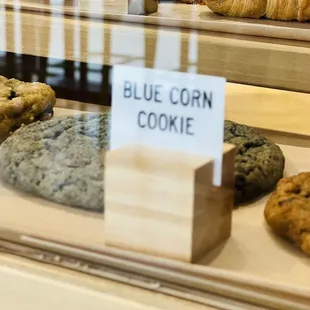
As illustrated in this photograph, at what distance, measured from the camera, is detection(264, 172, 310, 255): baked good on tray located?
605mm

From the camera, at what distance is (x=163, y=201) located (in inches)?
22.3

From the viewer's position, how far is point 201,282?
22.3 inches

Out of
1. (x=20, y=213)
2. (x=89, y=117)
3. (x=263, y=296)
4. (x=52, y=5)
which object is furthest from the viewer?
(x=52, y=5)

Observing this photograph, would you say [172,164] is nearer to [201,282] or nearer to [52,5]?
[201,282]

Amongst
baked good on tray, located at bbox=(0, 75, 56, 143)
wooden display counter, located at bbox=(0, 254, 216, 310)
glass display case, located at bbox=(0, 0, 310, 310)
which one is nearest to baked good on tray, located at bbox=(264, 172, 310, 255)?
glass display case, located at bbox=(0, 0, 310, 310)

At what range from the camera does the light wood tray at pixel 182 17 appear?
86 cm

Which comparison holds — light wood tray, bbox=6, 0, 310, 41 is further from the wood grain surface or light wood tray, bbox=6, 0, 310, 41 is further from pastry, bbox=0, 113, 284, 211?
pastry, bbox=0, 113, 284, 211

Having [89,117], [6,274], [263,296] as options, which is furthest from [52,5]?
[263,296]

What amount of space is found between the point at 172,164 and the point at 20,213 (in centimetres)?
19

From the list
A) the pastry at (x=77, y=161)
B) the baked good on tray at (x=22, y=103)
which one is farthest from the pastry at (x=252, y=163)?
the baked good on tray at (x=22, y=103)

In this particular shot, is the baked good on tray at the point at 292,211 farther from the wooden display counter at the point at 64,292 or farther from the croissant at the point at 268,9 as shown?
the croissant at the point at 268,9

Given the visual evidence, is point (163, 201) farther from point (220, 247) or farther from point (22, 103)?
point (22, 103)

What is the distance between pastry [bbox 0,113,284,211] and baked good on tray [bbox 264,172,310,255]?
0.05 metres

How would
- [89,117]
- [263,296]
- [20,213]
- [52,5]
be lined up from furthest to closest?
[52,5], [89,117], [20,213], [263,296]
